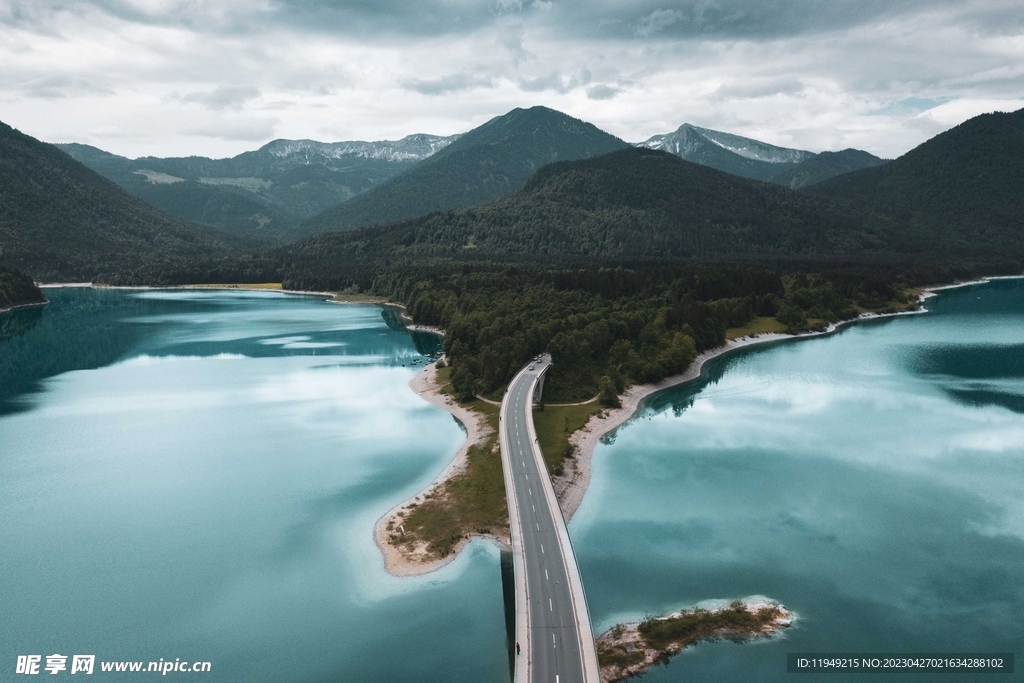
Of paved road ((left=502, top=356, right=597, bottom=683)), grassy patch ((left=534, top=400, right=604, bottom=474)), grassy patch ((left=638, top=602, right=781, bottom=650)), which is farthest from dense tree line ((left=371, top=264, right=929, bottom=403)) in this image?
grassy patch ((left=638, top=602, right=781, bottom=650))

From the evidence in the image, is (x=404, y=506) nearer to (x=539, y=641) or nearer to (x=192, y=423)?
(x=539, y=641)

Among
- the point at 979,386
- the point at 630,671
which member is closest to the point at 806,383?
the point at 979,386

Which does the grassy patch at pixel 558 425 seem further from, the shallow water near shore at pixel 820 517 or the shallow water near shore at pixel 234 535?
the shallow water near shore at pixel 234 535

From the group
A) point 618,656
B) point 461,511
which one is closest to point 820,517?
point 618,656

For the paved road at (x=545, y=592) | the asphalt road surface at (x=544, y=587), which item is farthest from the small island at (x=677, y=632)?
the asphalt road surface at (x=544, y=587)

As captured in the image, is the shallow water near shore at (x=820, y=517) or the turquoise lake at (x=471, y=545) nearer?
the turquoise lake at (x=471, y=545)

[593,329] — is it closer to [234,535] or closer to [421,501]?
[421,501]

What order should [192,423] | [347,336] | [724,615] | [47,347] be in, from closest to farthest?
[724,615], [192,423], [47,347], [347,336]
